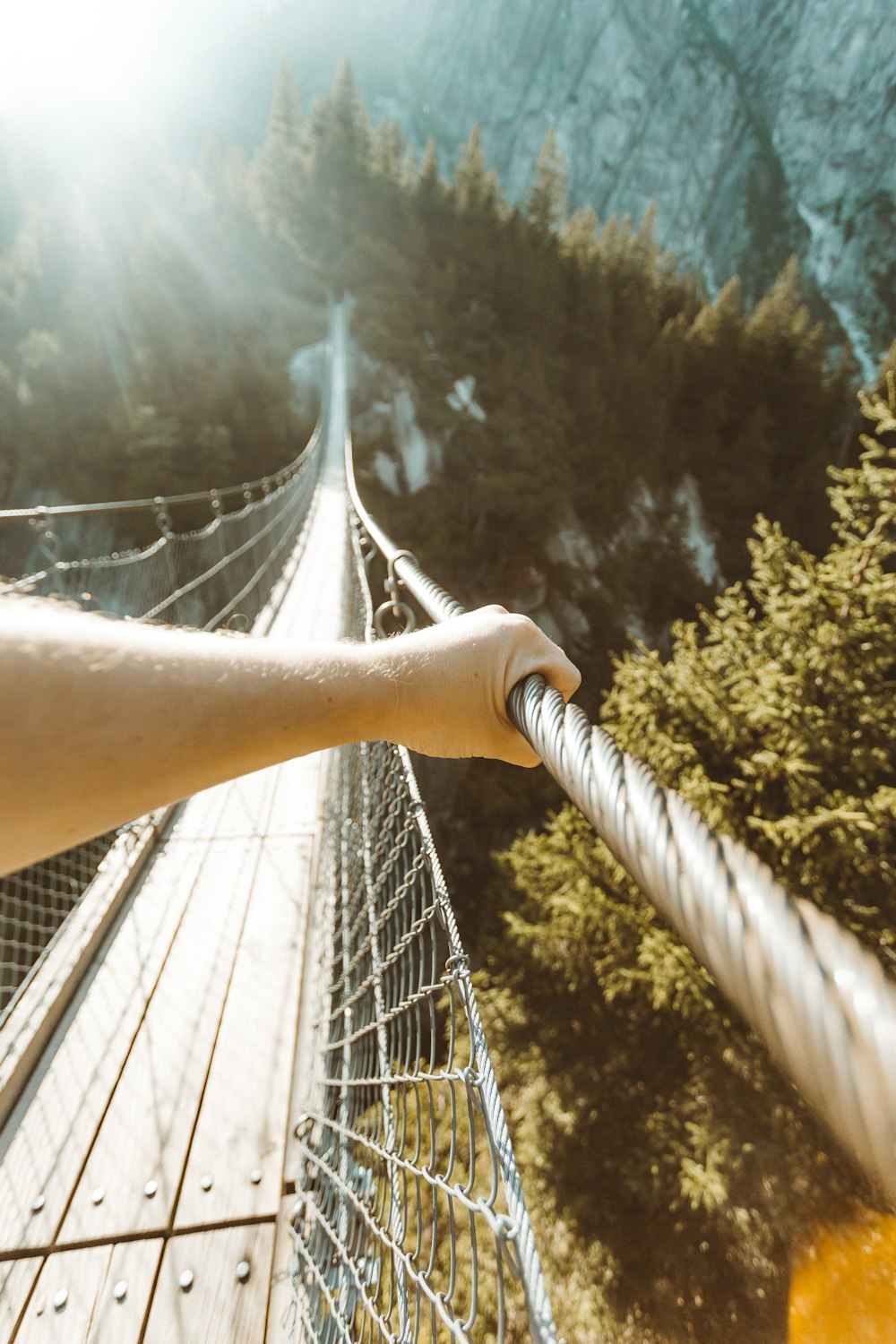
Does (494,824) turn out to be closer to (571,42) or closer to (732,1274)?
(732,1274)

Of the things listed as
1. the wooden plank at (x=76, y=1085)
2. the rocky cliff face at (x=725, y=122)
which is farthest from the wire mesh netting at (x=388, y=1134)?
the rocky cliff face at (x=725, y=122)

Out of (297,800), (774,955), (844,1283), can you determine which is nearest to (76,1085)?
(297,800)

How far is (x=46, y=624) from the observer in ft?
1.74

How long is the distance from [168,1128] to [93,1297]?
29cm

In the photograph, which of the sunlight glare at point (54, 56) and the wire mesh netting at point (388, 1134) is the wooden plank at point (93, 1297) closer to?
the wire mesh netting at point (388, 1134)

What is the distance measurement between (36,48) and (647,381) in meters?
34.4

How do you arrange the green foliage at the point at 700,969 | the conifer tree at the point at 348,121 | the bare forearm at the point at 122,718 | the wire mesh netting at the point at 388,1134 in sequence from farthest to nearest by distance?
the conifer tree at the point at 348,121 → the green foliage at the point at 700,969 → the wire mesh netting at the point at 388,1134 → the bare forearm at the point at 122,718

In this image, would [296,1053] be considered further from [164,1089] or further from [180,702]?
[180,702]

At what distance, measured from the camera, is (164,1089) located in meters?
1.54

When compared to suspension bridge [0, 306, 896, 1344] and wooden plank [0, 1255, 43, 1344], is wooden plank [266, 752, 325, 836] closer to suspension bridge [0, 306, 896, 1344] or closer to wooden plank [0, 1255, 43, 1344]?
suspension bridge [0, 306, 896, 1344]

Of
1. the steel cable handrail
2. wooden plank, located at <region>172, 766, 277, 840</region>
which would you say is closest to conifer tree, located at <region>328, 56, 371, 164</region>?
wooden plank, located at <region>172, 766, 277, 840</region>

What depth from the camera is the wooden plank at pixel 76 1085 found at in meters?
1.33

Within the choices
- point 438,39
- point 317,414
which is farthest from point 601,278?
point 438,39

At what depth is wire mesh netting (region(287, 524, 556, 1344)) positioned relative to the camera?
678 millimetres
